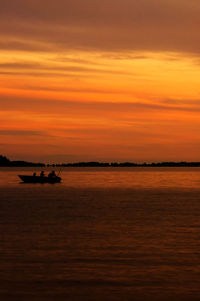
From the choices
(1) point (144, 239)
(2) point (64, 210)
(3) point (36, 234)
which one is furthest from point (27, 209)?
(1) point (144, 239)

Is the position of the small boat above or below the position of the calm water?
above

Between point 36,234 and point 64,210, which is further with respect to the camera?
point 64,210

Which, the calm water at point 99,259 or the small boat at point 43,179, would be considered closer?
the calm water at point 99,259

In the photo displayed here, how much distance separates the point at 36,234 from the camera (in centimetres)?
3647

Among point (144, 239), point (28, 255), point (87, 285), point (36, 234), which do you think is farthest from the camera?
point (36, 234)

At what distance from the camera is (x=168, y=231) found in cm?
3800

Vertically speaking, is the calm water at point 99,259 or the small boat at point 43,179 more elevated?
the small boat at point 43,179

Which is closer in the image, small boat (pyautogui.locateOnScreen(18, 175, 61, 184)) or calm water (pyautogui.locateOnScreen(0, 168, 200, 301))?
calm water (pyautogui.locateOnScreen(0, 168, 200, 301))

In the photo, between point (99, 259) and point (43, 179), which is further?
point (43, 179)

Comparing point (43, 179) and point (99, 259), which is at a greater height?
point (43, 179)

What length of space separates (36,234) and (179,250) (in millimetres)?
10964

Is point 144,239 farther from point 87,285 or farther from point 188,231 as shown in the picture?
point 87,285

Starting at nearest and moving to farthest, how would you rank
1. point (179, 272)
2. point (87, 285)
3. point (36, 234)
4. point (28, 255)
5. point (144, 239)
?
point (87, 285), point (179, 272), point (28, 255), point (144, 239), point (36, 234)

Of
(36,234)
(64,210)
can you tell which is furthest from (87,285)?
(64,210)
